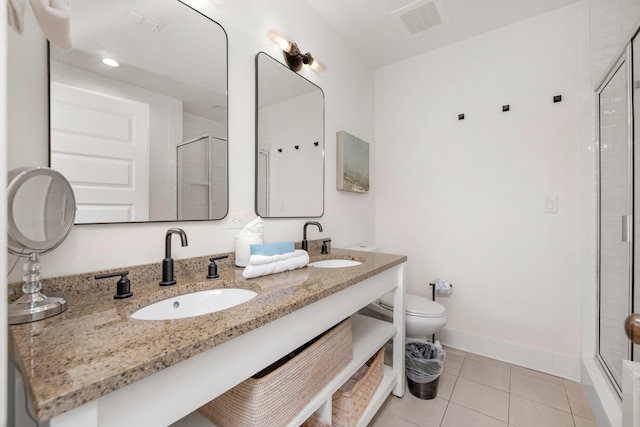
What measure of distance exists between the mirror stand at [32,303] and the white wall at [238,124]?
0.40 feet

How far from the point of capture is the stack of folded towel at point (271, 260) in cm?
117

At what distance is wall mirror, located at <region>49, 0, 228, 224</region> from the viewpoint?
3.05ft

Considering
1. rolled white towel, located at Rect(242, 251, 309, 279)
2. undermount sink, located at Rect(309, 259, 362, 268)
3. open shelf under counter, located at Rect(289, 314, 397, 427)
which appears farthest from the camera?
undermount sink, located at Rect(309, 259, 362, 268)

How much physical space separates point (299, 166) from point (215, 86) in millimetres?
707

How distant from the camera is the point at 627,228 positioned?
1.46 meters

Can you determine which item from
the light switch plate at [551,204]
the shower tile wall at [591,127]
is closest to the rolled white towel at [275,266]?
the light switch plate at [551,204]

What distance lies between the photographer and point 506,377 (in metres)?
1.91

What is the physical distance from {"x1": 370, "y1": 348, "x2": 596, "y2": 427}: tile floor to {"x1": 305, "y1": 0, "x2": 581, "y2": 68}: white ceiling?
8.18 ft

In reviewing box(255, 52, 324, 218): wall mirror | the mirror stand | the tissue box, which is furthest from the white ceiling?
the mirror stand

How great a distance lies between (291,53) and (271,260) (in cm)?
127

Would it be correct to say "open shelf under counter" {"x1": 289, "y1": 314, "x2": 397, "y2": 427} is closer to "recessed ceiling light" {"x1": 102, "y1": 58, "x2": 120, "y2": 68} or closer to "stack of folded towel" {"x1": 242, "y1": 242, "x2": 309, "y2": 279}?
"stack of folded towel" {"x1": 242, "y1": 242, "x2": 309, "y2": 279}

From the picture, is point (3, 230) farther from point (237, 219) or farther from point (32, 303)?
point (237, 219)

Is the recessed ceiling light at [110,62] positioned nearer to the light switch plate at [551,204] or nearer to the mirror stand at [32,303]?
the mirror stand at [32,303]

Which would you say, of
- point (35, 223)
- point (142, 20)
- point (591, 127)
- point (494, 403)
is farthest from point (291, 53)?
point (494, 403)
